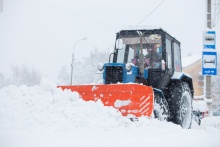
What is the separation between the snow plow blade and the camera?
6.12 m

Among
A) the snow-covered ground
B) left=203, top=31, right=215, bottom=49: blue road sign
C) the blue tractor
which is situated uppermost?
left=203, top=31, right=215, bottom=49: blue road sign

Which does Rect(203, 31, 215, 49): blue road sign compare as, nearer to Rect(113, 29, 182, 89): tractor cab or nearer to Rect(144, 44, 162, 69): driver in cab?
Rect(113, 29, 182, 89): tractor cab

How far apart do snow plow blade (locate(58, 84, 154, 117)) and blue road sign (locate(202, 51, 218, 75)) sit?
17.7ft

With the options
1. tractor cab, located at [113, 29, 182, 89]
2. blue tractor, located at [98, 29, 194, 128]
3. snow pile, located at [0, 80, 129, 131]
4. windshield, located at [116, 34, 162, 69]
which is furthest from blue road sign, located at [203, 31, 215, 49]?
snow pile, located at [0, 80, 129, 131]

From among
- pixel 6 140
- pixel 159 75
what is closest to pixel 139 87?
pixel 159 75

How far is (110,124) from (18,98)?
65.2 inches

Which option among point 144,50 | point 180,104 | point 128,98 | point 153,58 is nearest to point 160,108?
point 180,104

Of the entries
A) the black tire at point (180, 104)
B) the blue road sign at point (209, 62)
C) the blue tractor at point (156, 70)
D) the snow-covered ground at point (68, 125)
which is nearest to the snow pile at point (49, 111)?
the snow-covered ground at point (68, 125)

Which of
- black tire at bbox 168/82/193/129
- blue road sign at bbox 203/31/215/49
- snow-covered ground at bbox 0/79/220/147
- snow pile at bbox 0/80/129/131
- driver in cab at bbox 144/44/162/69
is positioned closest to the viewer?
snow-covered ground at bbox 0/79/220/147

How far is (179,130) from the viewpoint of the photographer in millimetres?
5887

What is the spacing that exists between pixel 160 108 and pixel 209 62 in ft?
16.0

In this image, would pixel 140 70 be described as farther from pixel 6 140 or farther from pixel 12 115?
pixel 6 140

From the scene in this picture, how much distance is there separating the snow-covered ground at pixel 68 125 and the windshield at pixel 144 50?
1957mm

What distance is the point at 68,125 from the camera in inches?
207
